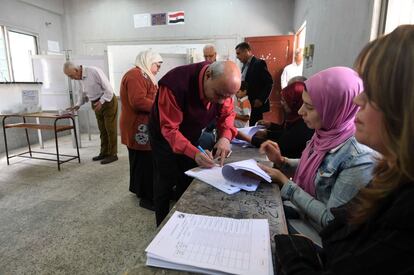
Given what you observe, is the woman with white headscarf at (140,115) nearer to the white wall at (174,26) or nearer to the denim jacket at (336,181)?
the denim jacket at (336,181)

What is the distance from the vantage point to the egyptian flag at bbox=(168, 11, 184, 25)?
17.9 feet

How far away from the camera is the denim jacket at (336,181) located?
31.7 inches

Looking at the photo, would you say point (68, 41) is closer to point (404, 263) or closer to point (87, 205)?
point (87, 205)

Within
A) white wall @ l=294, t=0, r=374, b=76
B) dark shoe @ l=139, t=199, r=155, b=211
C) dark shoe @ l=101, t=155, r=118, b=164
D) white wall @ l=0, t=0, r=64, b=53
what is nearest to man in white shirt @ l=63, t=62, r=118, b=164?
dark shoe @ l=101, t=155, r=118, b=164

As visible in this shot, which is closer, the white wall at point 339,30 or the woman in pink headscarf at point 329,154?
the woman in pink headscarf at point 329,154

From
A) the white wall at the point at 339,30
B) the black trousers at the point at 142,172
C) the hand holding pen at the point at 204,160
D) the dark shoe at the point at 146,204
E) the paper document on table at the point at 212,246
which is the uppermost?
the white wall at the point at 339,30

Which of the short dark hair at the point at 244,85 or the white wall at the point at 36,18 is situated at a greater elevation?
the white wall at the point at 36,18

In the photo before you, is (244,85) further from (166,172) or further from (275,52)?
(275,52)

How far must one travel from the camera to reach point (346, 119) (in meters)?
1.00

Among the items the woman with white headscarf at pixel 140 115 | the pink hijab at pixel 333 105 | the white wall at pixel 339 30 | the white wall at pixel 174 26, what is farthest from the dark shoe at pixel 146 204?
the white wall at pixel 174 26

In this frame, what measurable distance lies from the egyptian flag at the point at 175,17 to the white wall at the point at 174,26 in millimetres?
79

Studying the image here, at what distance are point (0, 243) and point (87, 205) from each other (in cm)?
67

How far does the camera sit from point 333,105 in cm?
98

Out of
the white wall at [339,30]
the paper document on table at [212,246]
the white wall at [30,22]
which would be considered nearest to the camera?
the paper document on table at [212,246]
